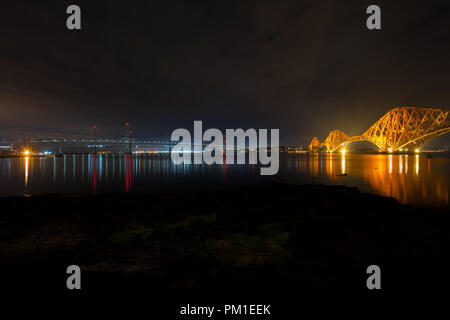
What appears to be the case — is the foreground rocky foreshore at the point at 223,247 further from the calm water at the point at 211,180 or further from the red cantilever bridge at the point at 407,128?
the red cantilever bridge at the point at 407,128

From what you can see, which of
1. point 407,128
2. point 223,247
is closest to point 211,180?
point 223,247

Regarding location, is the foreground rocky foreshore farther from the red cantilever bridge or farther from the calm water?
the red cantilever bridge

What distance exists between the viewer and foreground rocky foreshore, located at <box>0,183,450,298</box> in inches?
160

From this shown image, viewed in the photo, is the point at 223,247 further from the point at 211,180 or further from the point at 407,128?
the point at 407,128

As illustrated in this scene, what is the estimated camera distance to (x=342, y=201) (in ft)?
36.5

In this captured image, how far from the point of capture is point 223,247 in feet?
17.5

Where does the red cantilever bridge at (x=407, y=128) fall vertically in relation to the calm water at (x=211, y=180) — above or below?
above

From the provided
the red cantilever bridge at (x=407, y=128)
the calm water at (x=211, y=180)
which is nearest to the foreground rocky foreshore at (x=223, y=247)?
the calm water at (x=211, y=180)

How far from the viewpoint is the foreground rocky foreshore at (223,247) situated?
4062mm

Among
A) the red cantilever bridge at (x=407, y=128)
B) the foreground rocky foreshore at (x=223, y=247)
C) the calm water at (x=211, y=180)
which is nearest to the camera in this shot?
the foreground rocky foreshore at (x=223, y=247)

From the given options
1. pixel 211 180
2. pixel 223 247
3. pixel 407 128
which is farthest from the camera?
pixel 407 128

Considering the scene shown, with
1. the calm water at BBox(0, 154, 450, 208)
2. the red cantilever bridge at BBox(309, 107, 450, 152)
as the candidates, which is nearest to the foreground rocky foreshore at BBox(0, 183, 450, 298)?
the calm water at BBox(0, 154, 450, 208)

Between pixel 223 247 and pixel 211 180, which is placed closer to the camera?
pixel 223 247
